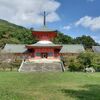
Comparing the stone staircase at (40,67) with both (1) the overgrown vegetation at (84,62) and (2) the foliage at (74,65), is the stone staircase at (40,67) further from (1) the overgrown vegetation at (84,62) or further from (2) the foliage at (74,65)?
(1) the overgrown vegetation at (84,62)

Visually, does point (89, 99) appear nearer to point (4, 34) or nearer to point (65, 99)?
point (65, 99)

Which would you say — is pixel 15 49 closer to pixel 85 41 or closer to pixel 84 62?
pixel 84 62


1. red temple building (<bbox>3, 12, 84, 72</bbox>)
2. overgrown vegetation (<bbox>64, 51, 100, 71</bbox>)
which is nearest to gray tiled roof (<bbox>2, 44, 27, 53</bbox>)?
red temple building (<bbox>3, 12, 84, 72</bbox>)

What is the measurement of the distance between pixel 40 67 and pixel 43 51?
8700mm

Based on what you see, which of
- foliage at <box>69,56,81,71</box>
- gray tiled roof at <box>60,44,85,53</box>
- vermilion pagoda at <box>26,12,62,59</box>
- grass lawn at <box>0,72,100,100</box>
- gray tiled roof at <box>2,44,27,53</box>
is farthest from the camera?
gray tiled roof at <box>60,44,85,53</box>

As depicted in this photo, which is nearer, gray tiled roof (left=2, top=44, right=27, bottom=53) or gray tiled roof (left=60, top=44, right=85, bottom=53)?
gray tiled roof (left=2, top=44, right=27, bottom=53)

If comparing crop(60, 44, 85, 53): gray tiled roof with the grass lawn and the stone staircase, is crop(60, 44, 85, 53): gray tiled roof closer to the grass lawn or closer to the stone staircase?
the stone staircase

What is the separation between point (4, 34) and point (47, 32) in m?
33.5

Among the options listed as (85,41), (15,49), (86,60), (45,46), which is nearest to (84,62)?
(86,60)

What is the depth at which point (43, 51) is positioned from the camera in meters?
53.8

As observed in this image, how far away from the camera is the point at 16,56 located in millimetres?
57250

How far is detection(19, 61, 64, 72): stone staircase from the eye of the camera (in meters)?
43.3

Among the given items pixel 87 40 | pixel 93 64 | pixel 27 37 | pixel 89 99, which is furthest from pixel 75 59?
pixel 87 40

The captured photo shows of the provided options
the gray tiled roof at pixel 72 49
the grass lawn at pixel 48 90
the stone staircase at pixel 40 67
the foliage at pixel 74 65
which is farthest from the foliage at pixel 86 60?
the grass lawn at pixel 48 90
